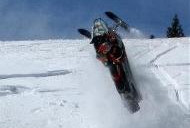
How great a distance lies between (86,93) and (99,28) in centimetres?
242

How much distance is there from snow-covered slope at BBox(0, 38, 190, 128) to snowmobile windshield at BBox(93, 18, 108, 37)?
1.58m

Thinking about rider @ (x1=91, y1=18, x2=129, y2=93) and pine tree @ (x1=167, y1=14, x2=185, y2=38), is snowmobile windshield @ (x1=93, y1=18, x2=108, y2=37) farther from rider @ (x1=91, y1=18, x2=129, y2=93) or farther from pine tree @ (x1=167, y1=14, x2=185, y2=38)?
pine tree @ (x1=167, y1=14, x2=185, y2=38)

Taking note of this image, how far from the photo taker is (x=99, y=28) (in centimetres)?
1330

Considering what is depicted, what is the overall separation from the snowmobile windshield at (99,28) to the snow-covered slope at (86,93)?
1.58 m

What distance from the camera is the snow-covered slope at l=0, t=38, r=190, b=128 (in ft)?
42.2

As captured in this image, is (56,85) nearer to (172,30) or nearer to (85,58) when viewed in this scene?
(85,58)

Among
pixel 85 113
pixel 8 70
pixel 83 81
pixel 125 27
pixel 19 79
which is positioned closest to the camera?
pixel 85 113

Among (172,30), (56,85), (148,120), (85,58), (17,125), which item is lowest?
(172,30)

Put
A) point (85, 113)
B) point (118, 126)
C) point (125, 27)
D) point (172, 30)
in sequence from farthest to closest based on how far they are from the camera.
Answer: point (172, 30), point (125, 27), point (85, 113), point (118, 126)

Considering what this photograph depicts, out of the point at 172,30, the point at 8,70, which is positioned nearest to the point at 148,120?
the point at 8,70

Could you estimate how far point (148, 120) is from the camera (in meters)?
12.6

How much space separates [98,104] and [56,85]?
327 centimetres

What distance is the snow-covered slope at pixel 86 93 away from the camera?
12867 millimetres

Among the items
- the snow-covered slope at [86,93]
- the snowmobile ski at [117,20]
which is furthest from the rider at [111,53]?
the snowmobile ski at [117,20]
